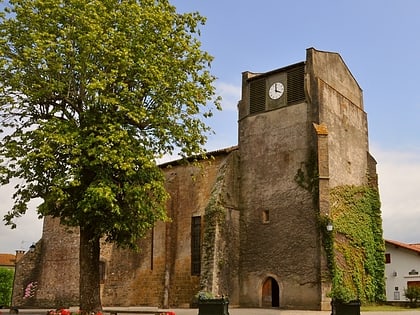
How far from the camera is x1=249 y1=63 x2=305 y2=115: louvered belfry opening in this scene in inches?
1126

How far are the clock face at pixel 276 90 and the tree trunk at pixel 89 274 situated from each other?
14203mm

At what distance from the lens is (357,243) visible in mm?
28125

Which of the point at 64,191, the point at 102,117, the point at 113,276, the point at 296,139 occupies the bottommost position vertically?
the point at 113,276

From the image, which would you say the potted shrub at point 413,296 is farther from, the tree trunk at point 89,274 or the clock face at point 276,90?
the tree trunk at point 89,274

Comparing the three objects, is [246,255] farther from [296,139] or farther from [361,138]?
[361,138]

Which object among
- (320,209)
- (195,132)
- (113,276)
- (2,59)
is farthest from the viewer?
(113,276)

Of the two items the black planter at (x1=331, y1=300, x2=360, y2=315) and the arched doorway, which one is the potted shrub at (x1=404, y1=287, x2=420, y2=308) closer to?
the arched doorway

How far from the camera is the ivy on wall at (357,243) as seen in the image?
26.1 metres

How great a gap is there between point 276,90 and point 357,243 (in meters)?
9.71

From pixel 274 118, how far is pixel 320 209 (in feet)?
20.7

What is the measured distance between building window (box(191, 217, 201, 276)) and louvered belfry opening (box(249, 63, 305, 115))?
739 cm

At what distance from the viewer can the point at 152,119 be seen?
65.9 feet

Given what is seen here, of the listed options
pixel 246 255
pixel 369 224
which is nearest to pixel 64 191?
pixel 246 255

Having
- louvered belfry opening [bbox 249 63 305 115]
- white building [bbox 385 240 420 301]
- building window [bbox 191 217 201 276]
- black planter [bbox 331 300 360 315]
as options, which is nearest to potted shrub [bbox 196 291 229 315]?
black planter [bbox 331 300 360 315]
